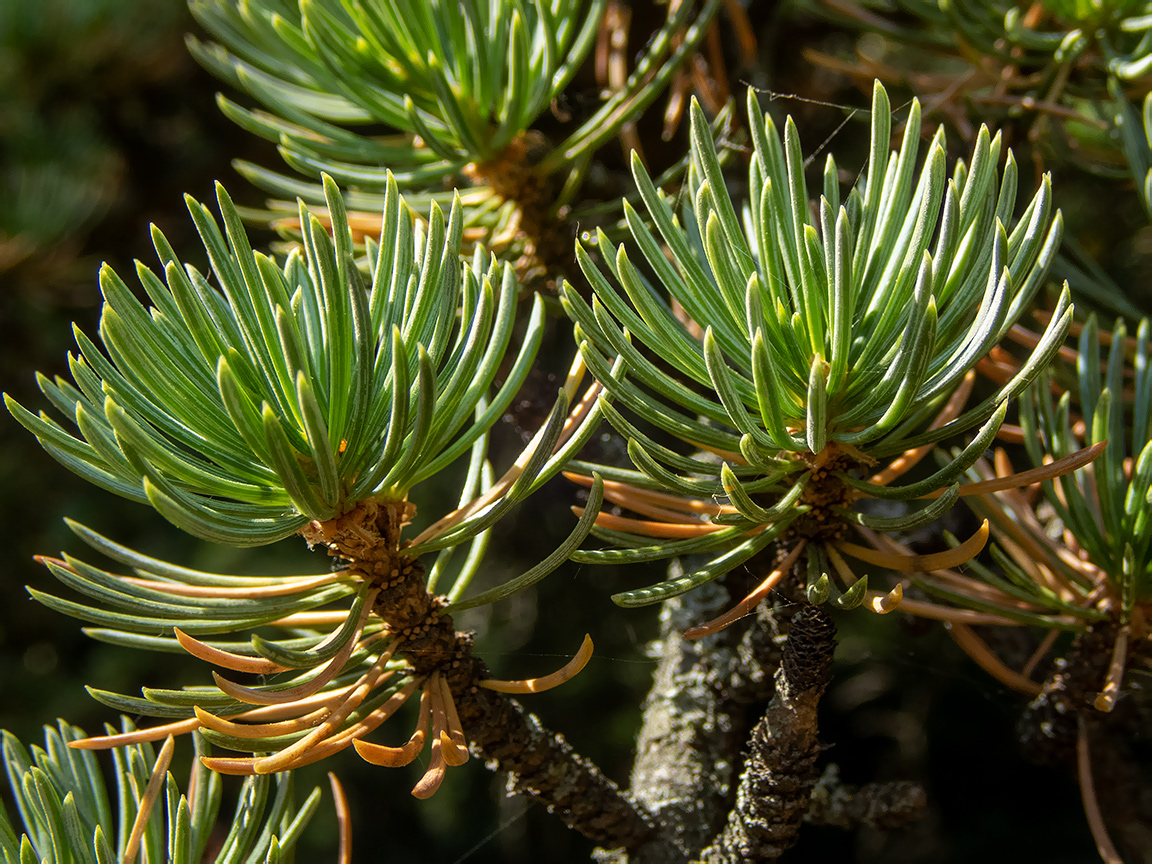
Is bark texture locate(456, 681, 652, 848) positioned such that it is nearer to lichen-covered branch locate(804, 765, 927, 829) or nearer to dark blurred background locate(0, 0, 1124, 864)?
lichen-covered branch locate(804, 765, 927, 829)

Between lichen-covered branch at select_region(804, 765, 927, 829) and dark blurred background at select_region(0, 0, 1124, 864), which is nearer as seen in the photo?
lichen-covered branch at select_region(804, 765, 927, 829)

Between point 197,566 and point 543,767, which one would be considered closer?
point 543,767

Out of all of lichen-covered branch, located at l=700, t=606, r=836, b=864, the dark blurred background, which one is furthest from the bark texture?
the dark blurred background

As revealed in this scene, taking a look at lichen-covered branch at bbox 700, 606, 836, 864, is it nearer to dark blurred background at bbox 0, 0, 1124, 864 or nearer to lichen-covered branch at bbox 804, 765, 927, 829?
lichen-covered branch at bbox 804, 765, 927, 829

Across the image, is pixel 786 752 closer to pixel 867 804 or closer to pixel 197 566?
pixel 867 804

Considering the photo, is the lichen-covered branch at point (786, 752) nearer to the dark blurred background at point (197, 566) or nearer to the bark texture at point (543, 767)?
the bark texture at point (543, 767)

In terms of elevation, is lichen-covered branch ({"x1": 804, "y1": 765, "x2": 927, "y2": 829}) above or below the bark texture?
below

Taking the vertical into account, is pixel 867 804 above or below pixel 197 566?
below

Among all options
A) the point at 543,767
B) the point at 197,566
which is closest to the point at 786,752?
the point at 543,767

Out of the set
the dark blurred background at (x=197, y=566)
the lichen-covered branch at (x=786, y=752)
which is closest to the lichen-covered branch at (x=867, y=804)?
the lichen-covered branch at (x=786, y=752)
